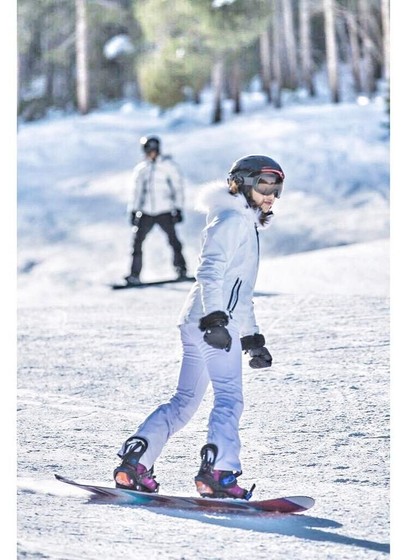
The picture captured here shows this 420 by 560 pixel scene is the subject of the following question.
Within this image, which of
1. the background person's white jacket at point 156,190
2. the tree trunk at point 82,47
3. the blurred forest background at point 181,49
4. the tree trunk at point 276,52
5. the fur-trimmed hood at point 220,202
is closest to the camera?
the fur-trimmed hood at point 220,202

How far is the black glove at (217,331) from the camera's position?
376 centimetres

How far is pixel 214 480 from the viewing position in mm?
3947

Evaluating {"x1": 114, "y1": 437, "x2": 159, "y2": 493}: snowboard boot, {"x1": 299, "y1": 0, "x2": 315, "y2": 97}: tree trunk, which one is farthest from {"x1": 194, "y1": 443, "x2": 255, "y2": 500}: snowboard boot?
{"x1": 299, "y1": 0, "x2": 315, "y2": 97}: tree trunk

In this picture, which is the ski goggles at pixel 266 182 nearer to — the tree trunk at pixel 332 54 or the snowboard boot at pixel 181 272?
the snowboard boot at pixel 181 272

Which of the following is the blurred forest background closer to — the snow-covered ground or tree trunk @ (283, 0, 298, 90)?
tree trunk @ (283, 0, 298, 90)

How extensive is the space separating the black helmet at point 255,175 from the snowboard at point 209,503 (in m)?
1.16

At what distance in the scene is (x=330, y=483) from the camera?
4574 millimetres

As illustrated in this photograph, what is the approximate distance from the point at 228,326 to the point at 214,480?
1.90 ft

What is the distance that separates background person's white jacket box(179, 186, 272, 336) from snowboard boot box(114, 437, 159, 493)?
19.7 inches

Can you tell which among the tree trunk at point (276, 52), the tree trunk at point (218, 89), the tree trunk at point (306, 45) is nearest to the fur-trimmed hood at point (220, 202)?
the tree trunk at point (218, 89)

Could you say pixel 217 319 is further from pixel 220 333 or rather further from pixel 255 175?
pixel 255 175
